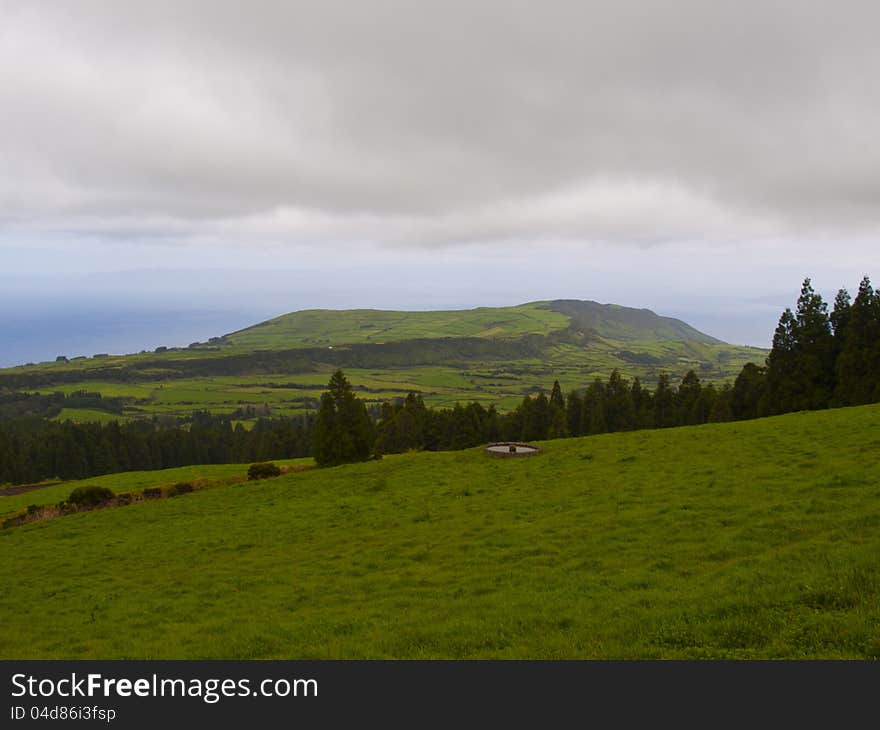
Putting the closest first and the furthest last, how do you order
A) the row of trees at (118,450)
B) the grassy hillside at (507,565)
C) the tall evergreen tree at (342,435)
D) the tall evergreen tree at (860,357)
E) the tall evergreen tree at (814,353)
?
the grassy hillside at (507,565) → the tall evergreen tree at (342,435) → the tall evergreen tree at (860,357) → the tall evergreen tree at (814,353) → the row of trees at (118,450)

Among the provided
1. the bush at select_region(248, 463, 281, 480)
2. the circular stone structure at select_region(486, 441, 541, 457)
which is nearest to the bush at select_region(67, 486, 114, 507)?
the bush at select_region(248, 463, 281, 480)

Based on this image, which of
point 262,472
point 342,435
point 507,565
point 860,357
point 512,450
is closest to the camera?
point 507,565

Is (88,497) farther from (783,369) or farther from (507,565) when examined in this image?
(783,369)

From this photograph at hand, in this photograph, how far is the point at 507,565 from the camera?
56.5 ft

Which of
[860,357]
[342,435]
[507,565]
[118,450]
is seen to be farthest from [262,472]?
[118,450]

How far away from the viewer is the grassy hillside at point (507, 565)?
10.8 m

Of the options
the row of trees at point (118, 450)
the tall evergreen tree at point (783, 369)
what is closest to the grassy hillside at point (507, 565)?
the tall evergreen tree at point (783, 369)

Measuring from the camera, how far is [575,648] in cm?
1016

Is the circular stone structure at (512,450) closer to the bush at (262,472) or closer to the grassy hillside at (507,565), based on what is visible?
the grassy hillside at (507,565)

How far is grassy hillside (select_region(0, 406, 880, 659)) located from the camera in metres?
10.8

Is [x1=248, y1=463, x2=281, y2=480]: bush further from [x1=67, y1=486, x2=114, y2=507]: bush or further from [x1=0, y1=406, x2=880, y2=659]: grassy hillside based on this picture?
[x1=67, y1=486, x2=114, y2=507]: bush

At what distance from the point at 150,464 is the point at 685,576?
410ft
